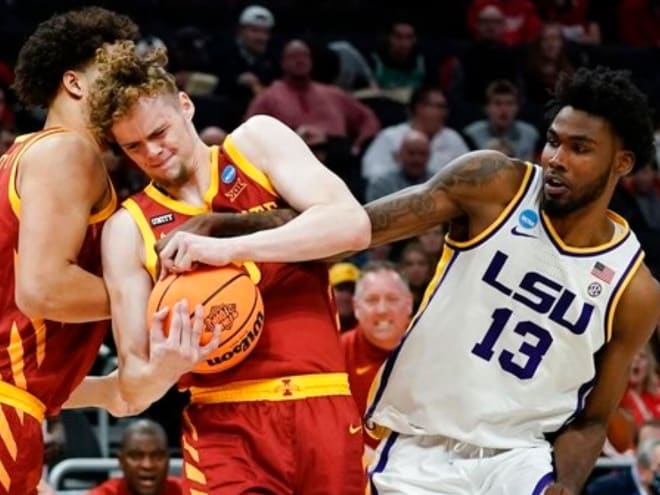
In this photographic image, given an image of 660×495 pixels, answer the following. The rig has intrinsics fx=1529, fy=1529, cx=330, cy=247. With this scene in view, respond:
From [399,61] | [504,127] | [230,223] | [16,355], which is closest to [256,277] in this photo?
[230,223]

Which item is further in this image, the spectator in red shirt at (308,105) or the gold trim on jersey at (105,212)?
the spectator in red shirt at (308,105)

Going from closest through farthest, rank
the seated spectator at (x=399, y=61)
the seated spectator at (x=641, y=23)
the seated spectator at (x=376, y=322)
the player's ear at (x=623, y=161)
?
the player's ear at (x=623, y=161) → the seated spectator at (x=376, y=322) → the seated spectator at (x=399, y=61) → the seated spectator at (x=641, y=23)

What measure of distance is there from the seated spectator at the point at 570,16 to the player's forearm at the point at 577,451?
33.5ft

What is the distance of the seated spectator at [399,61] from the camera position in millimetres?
13570

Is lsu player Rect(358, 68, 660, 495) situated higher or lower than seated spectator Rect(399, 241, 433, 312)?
higher

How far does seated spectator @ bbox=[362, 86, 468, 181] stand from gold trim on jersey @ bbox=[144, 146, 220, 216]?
277 inches

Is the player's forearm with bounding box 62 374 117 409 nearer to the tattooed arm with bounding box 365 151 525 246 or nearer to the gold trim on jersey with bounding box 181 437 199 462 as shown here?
the gold trim on jersey with bounding box 181 437 199 462

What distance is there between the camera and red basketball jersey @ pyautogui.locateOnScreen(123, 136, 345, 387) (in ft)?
15.7

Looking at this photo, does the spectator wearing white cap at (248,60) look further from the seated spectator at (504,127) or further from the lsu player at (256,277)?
the lsu player at (256,277)

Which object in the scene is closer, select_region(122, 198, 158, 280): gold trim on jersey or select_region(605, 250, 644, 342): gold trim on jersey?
select_region(122, 198, 158, 280): gold trim on jersey

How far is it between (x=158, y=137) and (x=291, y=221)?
0.49 m

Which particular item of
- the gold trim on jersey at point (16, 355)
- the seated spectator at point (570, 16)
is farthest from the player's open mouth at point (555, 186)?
the seated spectator at point (570, 16)

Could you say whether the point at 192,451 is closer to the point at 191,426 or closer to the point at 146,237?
the point at 191,426

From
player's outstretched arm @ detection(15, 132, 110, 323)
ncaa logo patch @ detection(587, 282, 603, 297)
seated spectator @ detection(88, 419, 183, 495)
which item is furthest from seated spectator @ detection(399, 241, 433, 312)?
player's outstretched arm @ detection(15, 132, 110, 323)
